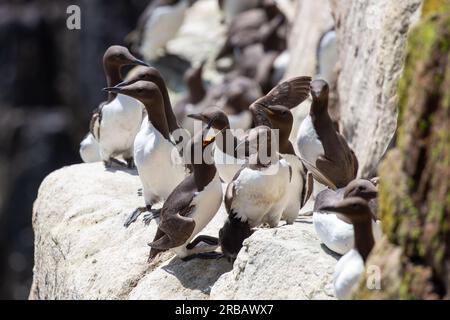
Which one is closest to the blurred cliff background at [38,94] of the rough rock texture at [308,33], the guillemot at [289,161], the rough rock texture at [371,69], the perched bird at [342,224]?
the rough rock texture at [308,33]

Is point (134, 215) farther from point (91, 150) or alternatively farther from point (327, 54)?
point (327, 54)

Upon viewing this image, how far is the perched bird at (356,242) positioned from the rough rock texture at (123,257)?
0.25 m

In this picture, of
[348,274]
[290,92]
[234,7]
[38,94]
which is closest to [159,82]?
[290,92]

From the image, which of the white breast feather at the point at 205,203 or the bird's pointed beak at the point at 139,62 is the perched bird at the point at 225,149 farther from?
the white breast feather at the point at 205,203

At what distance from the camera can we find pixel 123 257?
23.9 ft

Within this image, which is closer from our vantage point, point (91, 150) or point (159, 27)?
point (91, 150)

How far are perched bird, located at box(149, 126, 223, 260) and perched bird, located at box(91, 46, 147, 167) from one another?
203 centimetres

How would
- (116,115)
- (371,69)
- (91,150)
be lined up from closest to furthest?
(116,115) < (371,69) < (91,150)

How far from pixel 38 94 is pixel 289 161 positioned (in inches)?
672

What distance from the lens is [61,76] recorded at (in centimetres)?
2394

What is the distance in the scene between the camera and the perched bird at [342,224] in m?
6.01

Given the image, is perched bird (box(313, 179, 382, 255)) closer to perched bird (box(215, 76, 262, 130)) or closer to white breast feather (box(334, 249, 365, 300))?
white breast feather (box(334, 249, 365, 300))
